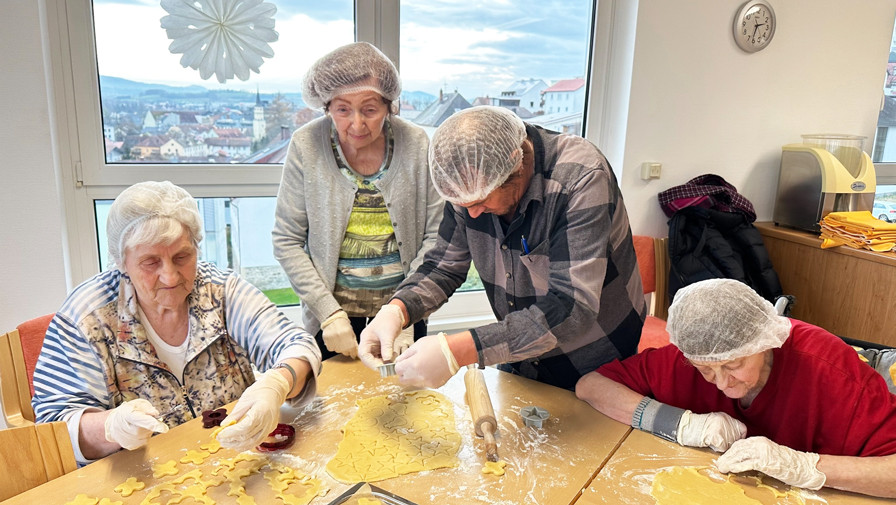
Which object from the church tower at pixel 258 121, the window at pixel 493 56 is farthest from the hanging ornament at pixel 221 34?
the window at pixel 493 56

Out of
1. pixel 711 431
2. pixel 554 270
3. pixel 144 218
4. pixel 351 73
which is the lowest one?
pixel 711 431

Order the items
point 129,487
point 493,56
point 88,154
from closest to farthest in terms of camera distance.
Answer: point 129,487 → point 88,154 → point 493,56

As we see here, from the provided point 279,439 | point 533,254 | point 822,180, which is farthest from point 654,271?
point 279,439

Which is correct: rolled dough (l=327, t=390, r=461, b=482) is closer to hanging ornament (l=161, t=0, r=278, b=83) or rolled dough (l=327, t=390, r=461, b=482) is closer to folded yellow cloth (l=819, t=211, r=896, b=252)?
hanging ornament (l=161, t=0, r=278, b=83)

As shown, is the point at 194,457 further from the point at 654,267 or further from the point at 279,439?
the point at 654,267

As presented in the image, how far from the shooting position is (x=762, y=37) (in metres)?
3.78

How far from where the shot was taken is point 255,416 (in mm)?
1404

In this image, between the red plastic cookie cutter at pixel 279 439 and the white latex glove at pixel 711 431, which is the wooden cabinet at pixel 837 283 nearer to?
the white latex glove at pixel 711 431

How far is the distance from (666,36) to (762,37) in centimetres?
71

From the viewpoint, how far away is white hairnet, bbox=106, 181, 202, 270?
154 centimetres

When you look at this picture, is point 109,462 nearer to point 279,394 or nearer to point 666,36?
point 279,394

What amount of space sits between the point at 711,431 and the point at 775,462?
167 millimetres

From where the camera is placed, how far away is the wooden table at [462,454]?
4.32 ft

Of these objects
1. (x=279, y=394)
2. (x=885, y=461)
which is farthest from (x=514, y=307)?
(x=885, y=461)
